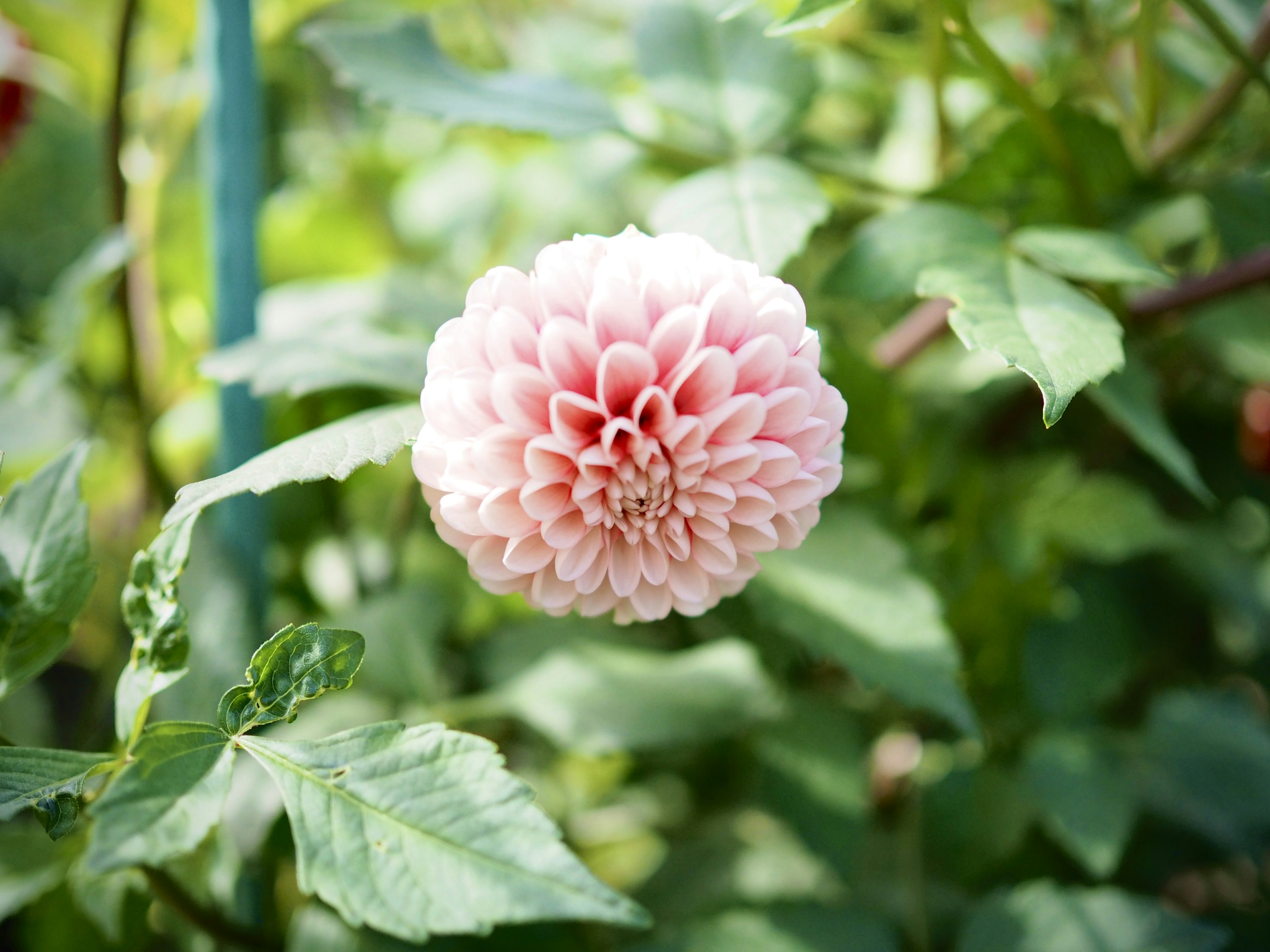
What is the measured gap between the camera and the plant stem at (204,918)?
15.9 inches

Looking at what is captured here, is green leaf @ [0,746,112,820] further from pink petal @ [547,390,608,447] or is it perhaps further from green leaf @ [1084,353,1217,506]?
green leaf @ [1084,353,1217,506]

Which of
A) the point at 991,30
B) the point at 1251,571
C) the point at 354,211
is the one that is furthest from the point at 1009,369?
the point at 354,211

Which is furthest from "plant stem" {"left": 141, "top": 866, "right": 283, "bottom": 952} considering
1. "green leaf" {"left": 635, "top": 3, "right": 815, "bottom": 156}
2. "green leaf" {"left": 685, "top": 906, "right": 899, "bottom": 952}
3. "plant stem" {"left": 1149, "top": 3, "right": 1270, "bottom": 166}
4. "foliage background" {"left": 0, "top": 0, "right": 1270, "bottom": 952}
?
"plant stem" {"left": 1149, "top": 3, "right": 1270, "bottom": 166}

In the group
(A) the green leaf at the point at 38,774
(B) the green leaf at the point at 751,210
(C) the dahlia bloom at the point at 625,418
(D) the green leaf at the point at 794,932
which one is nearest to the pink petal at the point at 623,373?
(C) the dahlia bloom at the point at 625,418

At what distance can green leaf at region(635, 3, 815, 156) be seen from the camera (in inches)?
21.3

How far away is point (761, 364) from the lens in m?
0.32

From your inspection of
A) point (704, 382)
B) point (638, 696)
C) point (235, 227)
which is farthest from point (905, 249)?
point (235, 227)

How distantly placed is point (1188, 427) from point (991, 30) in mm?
379

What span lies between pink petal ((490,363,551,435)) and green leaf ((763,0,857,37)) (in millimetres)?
177

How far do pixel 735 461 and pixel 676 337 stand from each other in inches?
1.9

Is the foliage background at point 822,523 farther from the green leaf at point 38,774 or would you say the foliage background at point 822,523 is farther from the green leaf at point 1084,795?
the green leaf at point 38,774

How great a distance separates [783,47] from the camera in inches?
22.2

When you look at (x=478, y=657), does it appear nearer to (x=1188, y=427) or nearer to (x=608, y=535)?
(x=608, y=535)

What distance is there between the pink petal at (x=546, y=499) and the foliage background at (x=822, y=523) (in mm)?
152
